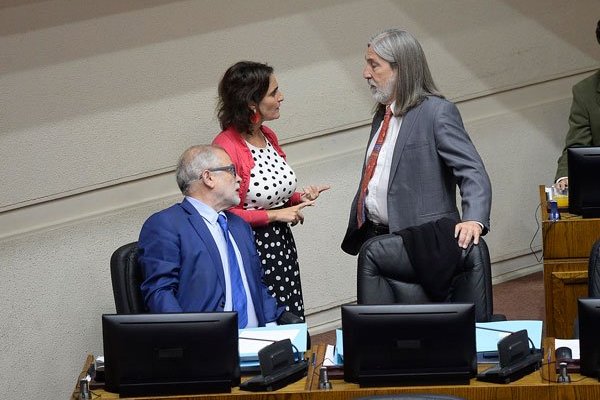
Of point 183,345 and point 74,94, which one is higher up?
point 74,94

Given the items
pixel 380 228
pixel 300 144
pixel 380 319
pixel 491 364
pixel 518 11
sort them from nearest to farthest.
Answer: pixel 380 319
pixel 491 364
pixel 380 228
pixel 300 144
pixel 518 11

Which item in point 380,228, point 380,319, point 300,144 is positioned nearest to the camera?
point 380,319

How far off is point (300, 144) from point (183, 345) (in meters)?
3.10

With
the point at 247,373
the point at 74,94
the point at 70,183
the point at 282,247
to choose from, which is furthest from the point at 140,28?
the point at 247,373

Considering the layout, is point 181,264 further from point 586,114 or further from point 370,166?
point 586,114

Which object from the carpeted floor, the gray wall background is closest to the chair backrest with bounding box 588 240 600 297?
the carpeted floor

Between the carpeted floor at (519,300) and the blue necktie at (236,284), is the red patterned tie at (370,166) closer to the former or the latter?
the blue necktie at (236,284)

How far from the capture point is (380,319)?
136 inches

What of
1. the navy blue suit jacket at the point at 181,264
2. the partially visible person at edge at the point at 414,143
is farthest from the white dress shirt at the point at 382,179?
the navy blue suit jacket at the point at 181,264

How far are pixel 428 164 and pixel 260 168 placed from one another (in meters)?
0.74

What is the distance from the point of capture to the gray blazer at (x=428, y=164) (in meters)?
4.66

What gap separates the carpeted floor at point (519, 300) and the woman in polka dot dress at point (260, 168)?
56.9 inches

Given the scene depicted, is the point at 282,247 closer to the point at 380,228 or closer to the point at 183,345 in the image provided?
the point at 380,228

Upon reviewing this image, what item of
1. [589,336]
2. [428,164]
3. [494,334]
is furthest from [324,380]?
[428,164]
